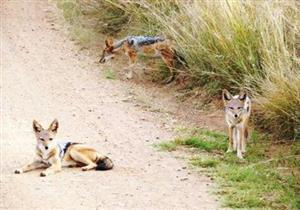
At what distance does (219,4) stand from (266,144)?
281 cm

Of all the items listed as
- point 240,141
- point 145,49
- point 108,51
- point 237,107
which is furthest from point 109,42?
point 240,141

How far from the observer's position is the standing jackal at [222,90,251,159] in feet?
32.2

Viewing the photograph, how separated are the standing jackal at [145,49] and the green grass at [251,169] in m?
2.21

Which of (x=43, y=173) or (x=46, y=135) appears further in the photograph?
(x=46, y=135)

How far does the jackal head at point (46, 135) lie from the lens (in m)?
9.39

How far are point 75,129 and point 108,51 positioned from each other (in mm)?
3266

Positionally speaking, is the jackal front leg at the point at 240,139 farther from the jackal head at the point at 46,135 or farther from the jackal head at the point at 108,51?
the jackal head at the point at 108,51

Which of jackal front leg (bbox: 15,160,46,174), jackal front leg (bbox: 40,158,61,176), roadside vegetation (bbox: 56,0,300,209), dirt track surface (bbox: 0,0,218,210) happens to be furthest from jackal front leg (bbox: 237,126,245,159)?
jackal front leg (bbox: 15,160,46,174)

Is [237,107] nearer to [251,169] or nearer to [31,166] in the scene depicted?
[251,169]

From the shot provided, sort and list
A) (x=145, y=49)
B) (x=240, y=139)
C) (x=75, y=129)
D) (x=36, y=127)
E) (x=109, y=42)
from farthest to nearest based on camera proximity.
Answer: (x=109, y=42)
(x=145, y=49)
(x=75, y=129)
(x=240, y=139)
(x=36, y=127)

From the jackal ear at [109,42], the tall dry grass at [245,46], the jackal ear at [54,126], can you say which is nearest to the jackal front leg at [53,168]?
the jackal ear at [54,126]

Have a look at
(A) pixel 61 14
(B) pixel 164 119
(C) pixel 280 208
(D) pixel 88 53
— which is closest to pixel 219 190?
(C) pixel 280 208

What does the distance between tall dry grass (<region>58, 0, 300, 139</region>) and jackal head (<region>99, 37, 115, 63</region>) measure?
0.65 meters

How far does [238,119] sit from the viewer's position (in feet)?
32.3
